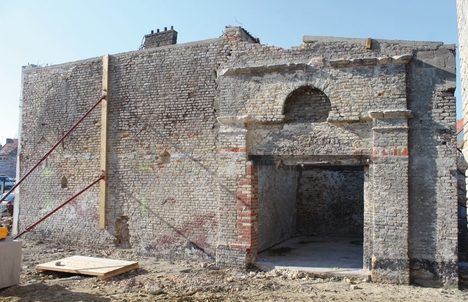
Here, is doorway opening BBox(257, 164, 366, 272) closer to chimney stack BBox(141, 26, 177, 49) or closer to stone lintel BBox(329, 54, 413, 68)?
stone lintel BBox(329, 54, 413, 68)

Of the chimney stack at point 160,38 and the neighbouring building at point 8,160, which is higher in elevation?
the chimney stack at point 160,38

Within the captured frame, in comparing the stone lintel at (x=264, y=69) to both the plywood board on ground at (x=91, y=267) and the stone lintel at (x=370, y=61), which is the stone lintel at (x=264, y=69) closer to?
the stone lintel at (x=370, y=61)

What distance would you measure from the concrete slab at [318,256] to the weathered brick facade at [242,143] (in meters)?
0.42

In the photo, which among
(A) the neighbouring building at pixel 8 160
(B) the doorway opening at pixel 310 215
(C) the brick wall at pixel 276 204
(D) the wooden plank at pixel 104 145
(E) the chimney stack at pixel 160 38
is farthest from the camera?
(A) the neighbouring building at pixel 8 160

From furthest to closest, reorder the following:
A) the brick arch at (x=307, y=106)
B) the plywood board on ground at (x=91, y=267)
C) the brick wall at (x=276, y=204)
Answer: the brick wall at (x=276, y=204), the brick arch at (x=307, y=106), the plywood board on ground at (x=91, y=267)

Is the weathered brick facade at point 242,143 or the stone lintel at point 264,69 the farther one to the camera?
the stone lintel at point 264,69

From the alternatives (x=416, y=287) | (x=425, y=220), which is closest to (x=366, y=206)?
Answer: (x=425, y=220)

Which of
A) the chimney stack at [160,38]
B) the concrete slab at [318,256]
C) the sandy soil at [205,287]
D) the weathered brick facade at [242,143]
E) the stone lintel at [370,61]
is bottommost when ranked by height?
the sandy soil at [205,287]

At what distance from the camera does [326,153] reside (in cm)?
816

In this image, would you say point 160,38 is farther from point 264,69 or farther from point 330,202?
point 330,202

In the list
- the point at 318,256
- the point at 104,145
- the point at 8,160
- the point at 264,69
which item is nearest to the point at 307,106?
the point at 264,69

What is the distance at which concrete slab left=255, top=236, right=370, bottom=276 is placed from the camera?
843 cm

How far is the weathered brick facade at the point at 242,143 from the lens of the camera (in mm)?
7656

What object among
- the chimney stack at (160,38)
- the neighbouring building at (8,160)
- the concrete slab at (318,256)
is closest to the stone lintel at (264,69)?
the chimney stack at (160,38)
